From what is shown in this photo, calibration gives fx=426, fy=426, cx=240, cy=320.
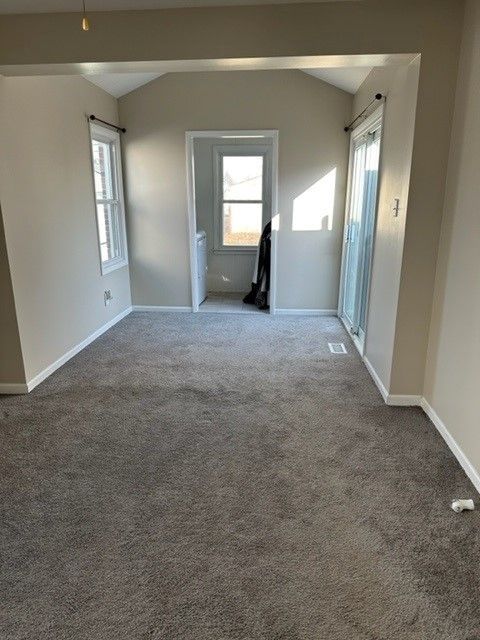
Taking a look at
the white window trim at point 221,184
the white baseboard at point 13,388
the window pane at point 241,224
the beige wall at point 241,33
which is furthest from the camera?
the window pane at point 241,224

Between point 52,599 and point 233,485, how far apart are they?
0.88 m

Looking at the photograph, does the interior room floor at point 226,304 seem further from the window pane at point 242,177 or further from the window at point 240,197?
the window pane at point 242,177

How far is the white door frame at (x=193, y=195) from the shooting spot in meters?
4.66

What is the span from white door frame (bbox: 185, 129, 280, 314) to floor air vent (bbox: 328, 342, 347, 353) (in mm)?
1198

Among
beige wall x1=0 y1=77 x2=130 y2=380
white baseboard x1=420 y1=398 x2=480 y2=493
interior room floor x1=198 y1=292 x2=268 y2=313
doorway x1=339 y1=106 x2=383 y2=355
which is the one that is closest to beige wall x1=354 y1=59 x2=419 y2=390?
doorway x1=339 y1=106 x2=383 y2=355

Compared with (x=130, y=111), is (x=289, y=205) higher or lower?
lower

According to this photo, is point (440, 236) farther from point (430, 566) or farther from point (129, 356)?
point (129, 356)

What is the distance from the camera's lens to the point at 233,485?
2084 millimetres

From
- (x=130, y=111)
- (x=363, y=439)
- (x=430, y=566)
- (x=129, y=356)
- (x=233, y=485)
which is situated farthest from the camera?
(x=130, y=111)

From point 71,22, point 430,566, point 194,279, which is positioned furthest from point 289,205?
point 430,566

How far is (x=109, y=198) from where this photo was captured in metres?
4.76

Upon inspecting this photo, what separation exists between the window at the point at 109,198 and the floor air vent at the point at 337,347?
2.46 metres

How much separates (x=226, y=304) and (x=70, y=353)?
2.38 metres

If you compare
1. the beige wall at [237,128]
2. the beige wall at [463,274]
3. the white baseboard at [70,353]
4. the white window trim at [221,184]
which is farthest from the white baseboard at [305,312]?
the beige wall at [463,274]
